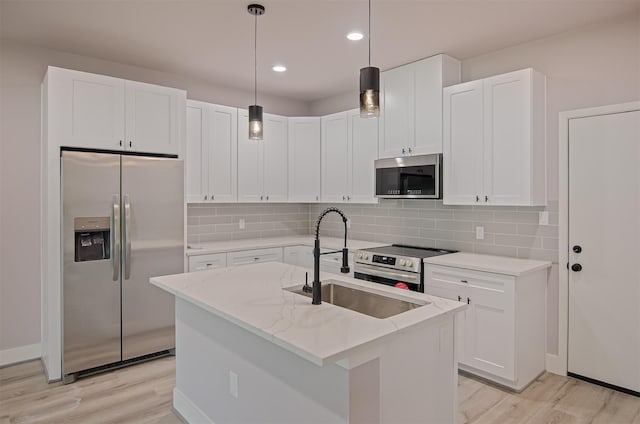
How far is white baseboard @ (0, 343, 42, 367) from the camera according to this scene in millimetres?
3418

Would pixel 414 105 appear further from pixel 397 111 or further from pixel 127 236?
pixel 127 236

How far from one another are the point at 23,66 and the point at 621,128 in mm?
4849

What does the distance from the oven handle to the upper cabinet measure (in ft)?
3.80

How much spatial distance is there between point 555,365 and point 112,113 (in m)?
4.23

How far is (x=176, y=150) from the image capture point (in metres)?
3.76

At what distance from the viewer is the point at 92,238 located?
326cm

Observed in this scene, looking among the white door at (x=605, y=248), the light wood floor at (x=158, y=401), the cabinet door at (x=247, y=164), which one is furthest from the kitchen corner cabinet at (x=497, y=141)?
the cabinet door at (x=247, y=164)

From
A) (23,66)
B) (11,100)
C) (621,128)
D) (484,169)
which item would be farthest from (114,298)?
(621,128)

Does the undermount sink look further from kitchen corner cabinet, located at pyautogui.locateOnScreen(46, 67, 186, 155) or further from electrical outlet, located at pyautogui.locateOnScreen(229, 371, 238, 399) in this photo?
kitchen corner cabinet, located at pyautogui.locateOnScreen(46, 67, 186, 155)

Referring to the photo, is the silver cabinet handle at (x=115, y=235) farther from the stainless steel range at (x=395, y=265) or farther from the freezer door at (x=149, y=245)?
the stainless steel range at (x=395, y=265)

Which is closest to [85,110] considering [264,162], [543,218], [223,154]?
[223,154]

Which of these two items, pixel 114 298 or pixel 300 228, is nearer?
pixel 114 298

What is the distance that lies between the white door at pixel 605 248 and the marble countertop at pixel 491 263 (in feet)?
1.11

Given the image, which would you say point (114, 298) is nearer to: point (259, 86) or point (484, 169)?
point (259, 86)
